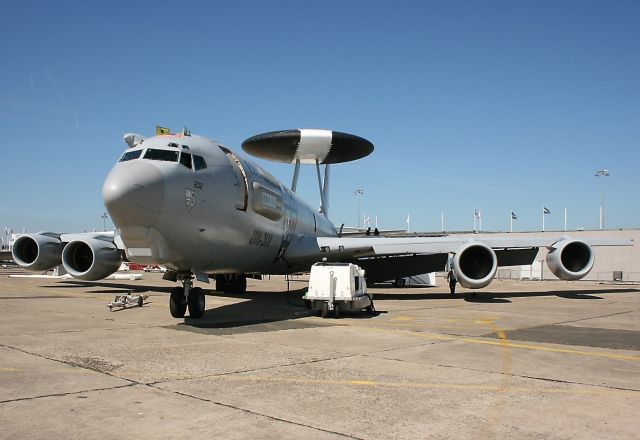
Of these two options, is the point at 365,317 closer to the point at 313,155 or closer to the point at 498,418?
the point at 498,418

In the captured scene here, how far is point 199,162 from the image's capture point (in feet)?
44.3

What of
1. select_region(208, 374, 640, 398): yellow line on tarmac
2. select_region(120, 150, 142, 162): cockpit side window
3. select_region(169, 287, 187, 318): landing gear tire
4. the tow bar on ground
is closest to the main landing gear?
select_region(169, 287, 187, 318): landing gear tire

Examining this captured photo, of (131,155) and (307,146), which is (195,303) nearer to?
(131,155)

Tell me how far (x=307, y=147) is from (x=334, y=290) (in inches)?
1321

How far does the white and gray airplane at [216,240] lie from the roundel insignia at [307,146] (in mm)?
17394

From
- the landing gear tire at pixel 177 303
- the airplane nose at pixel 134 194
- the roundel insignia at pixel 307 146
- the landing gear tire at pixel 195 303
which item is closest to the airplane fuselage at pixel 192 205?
the airplane nose at pixel 134 194

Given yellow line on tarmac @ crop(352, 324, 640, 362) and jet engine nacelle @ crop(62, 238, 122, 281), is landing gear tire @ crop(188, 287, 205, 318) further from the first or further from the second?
jet engine nacelle @ crop(62, 238, 122, 281)

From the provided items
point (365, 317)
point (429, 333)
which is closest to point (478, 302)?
point (365, 317)

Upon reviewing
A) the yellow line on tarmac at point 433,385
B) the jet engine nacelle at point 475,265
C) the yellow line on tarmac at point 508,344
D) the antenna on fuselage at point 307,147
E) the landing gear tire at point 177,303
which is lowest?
the yellow line on tarmac at point 508,344

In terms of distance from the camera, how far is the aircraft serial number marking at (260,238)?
16.6m

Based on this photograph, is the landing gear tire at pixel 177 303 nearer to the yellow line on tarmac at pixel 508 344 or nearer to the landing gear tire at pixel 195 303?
the landing gear tire at pixel 195 303

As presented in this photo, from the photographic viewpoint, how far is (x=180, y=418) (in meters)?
5.19

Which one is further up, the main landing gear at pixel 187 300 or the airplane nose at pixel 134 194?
the airplane nose at pixel 134 194

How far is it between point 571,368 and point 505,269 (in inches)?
2304
